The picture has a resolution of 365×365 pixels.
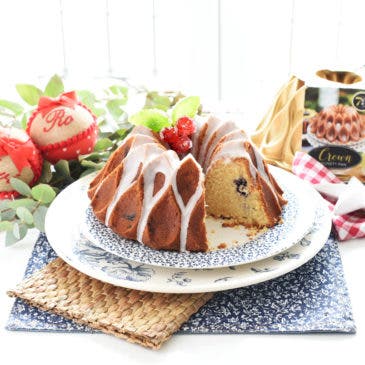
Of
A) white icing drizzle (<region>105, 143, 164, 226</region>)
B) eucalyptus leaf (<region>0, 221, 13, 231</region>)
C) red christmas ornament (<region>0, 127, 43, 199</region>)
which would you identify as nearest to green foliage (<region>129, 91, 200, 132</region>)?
white icing drizzle (<region>105, 143, 164, 226</region>)

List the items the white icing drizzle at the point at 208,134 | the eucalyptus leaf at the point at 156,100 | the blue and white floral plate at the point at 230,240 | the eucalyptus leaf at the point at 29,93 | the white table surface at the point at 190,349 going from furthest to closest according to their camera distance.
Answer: the eucalyptus leaf at the point at 156,100 → the eucalyptus leaf at the point at 29,93 → the white icing drizzle at the point at 208,134 → the blue and white floral plate at the point at 230,240 → the white table surface at the point at 190,349

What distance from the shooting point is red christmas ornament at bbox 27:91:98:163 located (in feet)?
4.95

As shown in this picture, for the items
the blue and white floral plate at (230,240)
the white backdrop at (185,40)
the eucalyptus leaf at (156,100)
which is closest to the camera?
the blue and white floral plate at (230,240)

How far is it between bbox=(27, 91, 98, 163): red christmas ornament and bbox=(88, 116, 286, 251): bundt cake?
0.13 meters

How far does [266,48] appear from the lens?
2.44 meters

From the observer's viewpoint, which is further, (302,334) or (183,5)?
(183,5)

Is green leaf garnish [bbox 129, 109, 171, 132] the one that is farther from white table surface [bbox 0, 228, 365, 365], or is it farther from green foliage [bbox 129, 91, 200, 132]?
white table surface [bbox 0, 228, 365, 365]

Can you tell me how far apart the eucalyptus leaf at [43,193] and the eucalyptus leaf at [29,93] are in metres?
0.32

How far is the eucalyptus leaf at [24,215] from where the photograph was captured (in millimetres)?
1383

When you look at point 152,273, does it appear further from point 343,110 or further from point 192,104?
point 343,110

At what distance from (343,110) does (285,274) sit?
0.48 metres

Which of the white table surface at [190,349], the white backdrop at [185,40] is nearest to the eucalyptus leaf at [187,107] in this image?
the white table surface at [190,349]

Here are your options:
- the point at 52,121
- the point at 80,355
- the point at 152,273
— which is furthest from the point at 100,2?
the point at 80,355

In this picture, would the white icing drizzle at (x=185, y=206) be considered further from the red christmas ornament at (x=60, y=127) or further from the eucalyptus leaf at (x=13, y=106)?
the eucalyptus leaf at (x=13, y=106)
